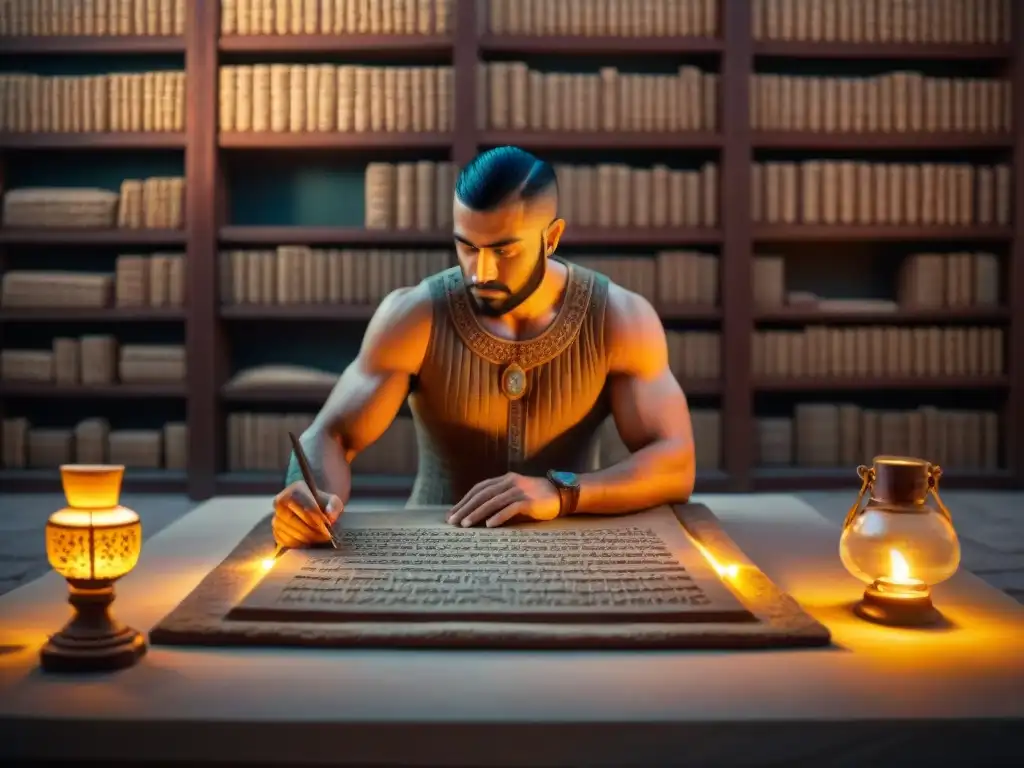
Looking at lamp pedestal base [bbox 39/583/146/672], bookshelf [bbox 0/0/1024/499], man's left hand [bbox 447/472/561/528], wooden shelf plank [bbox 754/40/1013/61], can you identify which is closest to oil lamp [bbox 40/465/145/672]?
lamp pedestal base [bbox 39/583/146/672]

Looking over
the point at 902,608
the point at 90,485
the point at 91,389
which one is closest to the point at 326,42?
the point at 91,389

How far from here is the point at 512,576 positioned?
4.46ft

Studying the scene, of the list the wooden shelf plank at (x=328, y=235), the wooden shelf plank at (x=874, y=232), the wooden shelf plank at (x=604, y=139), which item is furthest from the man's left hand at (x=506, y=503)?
the wooden shelf plank at (x=874, y=232)

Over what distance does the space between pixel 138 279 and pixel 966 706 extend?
3890 mm

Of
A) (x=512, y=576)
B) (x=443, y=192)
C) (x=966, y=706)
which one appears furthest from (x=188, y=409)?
(x=966, y=706)

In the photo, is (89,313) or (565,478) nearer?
(565,478)

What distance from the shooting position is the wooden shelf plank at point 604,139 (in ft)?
13.8

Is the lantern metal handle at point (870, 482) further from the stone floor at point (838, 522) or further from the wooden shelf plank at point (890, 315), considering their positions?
the wooden shelf plank at point (890, 315)

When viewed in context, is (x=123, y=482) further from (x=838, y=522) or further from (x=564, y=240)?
(x=838, y=522)

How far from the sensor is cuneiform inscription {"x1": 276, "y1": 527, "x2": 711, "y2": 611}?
4.15 feet

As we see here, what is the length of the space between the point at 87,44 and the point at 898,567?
397 cm

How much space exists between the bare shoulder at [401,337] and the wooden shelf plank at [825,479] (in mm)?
2607

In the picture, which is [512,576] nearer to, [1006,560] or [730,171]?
[1006,560]

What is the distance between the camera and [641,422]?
6.43 feet
